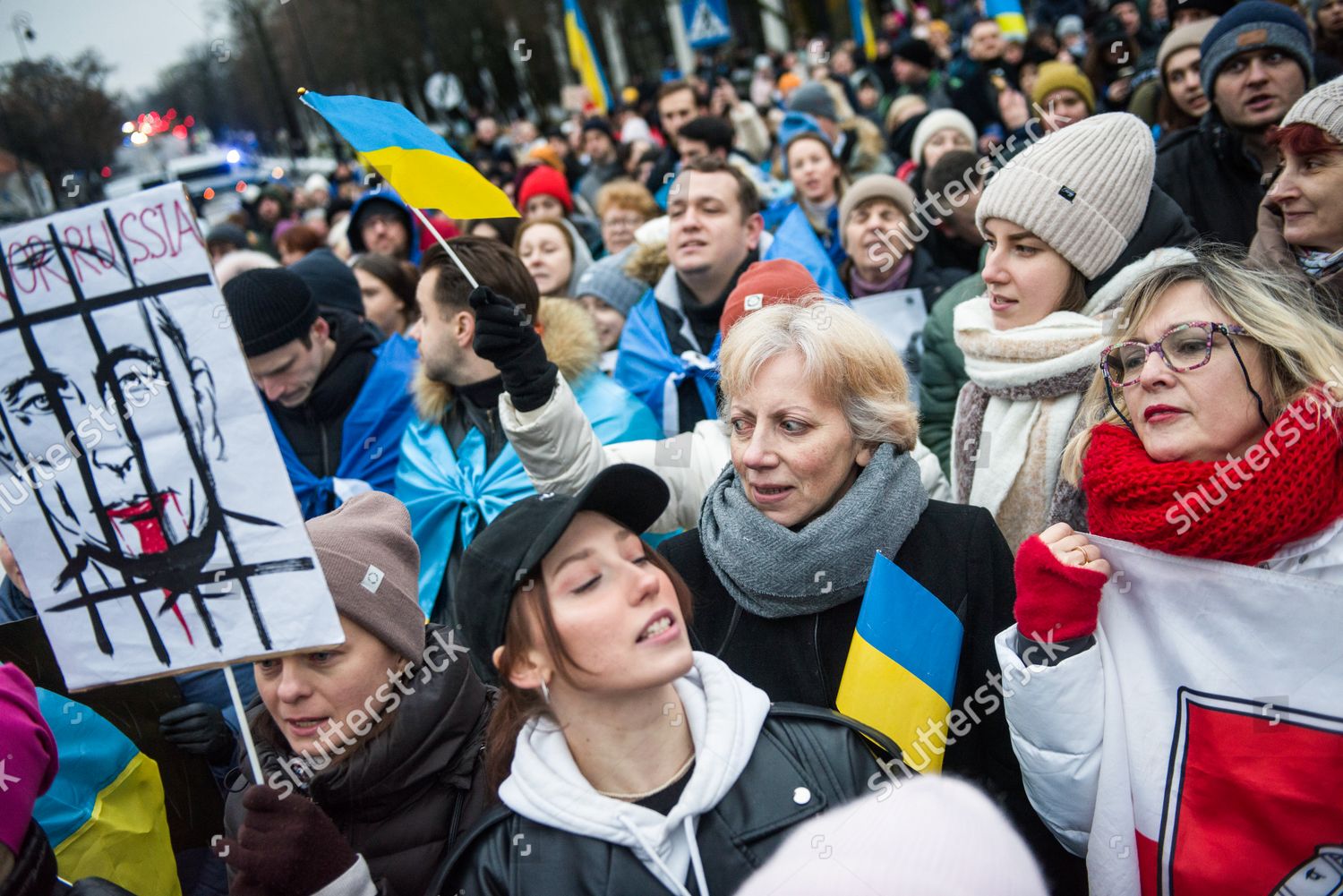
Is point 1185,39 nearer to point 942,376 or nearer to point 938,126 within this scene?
point 938,126

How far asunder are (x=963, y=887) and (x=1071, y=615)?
0.59m

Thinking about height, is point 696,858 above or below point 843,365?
below

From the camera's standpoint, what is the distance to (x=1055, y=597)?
2061 millimetres

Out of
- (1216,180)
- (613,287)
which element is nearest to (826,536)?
(613,287)

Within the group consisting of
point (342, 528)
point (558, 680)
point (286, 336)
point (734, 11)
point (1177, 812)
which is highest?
point (734, 11)

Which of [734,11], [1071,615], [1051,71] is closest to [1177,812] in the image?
[1071,615]

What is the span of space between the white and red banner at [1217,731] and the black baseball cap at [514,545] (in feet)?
3.34

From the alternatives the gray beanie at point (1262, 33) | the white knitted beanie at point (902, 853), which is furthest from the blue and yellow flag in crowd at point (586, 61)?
the white knitted beanie at point (902, 853)

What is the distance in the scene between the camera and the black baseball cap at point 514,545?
193cm

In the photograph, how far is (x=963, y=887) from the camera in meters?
1.79

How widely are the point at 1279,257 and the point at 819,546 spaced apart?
1.75 m

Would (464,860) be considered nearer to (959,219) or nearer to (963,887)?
(963,887)

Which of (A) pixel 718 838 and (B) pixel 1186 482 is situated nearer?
(A) pixel 718 838

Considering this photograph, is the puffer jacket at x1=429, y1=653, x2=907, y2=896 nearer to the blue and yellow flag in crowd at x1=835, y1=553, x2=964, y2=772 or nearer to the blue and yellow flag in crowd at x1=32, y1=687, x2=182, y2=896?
the blue and yellow flag in crowd at x1=835, y1=553, x2=964, y2=772
